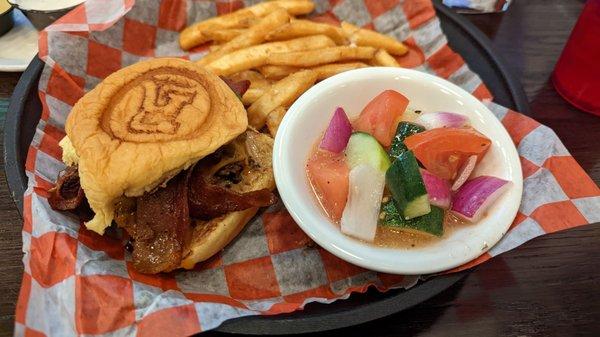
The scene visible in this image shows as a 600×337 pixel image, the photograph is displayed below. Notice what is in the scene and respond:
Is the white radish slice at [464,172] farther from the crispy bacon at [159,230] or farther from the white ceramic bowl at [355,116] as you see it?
the crispy bacon at [159,230]

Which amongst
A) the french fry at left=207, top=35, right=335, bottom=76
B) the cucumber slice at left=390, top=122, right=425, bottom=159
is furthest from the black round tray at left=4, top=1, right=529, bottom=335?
the french fry at left=207, top=35, right=335, bottom=76

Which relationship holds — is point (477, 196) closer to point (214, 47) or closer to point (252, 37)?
point (252, 37)

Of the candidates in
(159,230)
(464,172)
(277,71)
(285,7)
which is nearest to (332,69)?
(277,71)

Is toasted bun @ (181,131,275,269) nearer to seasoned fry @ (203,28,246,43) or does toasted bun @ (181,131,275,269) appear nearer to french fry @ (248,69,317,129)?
french fry @ (248,69,317,129)

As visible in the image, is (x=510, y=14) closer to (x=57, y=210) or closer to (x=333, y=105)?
(x=333, y=105)

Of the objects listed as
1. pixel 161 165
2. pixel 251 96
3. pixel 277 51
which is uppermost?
pixel 161 165

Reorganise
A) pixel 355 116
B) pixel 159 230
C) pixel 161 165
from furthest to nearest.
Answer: pixel 355 116, pixel 159 230, pixel 161 165

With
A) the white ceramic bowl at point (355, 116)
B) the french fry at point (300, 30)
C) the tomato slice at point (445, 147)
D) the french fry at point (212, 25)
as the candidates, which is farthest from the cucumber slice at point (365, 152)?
the french fry at point (212, 25)
